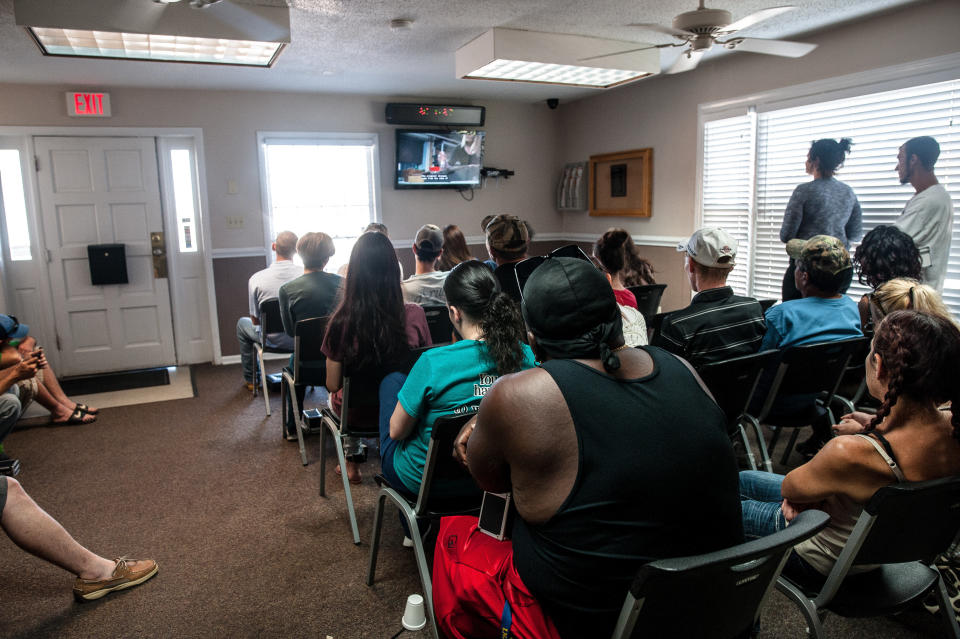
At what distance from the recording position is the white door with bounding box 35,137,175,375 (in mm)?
5316

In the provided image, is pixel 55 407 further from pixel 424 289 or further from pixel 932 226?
pixel 932 226

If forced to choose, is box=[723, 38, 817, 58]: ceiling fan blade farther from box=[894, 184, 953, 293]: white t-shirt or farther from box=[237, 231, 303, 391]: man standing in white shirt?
box=[237, 231, 303, 391]: man standing in white shirt

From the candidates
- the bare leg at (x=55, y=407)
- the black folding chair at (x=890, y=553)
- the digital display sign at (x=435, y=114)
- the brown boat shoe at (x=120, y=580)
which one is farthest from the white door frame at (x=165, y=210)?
the black folding chair at (x=890, y=553)

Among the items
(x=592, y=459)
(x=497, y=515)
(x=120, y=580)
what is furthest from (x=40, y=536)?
(x=592, y=459)

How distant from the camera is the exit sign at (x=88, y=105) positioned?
518 cm

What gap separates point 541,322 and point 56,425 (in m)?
4.21

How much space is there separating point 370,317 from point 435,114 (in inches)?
169

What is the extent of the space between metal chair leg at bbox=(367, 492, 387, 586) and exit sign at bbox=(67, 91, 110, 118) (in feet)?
15.7

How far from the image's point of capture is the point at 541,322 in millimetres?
1201

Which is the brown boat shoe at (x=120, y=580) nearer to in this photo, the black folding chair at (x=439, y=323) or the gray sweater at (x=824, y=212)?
the black folding chair at (x=439, y=323)

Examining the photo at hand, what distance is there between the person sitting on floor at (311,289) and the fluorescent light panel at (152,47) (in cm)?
108

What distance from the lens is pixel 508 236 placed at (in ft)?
10.8

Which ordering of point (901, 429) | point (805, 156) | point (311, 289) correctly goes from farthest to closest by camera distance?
point (805, 156) < point (311, 289) < point (901, 429)

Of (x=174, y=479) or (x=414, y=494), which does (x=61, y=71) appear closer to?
(x=174, y=479)
